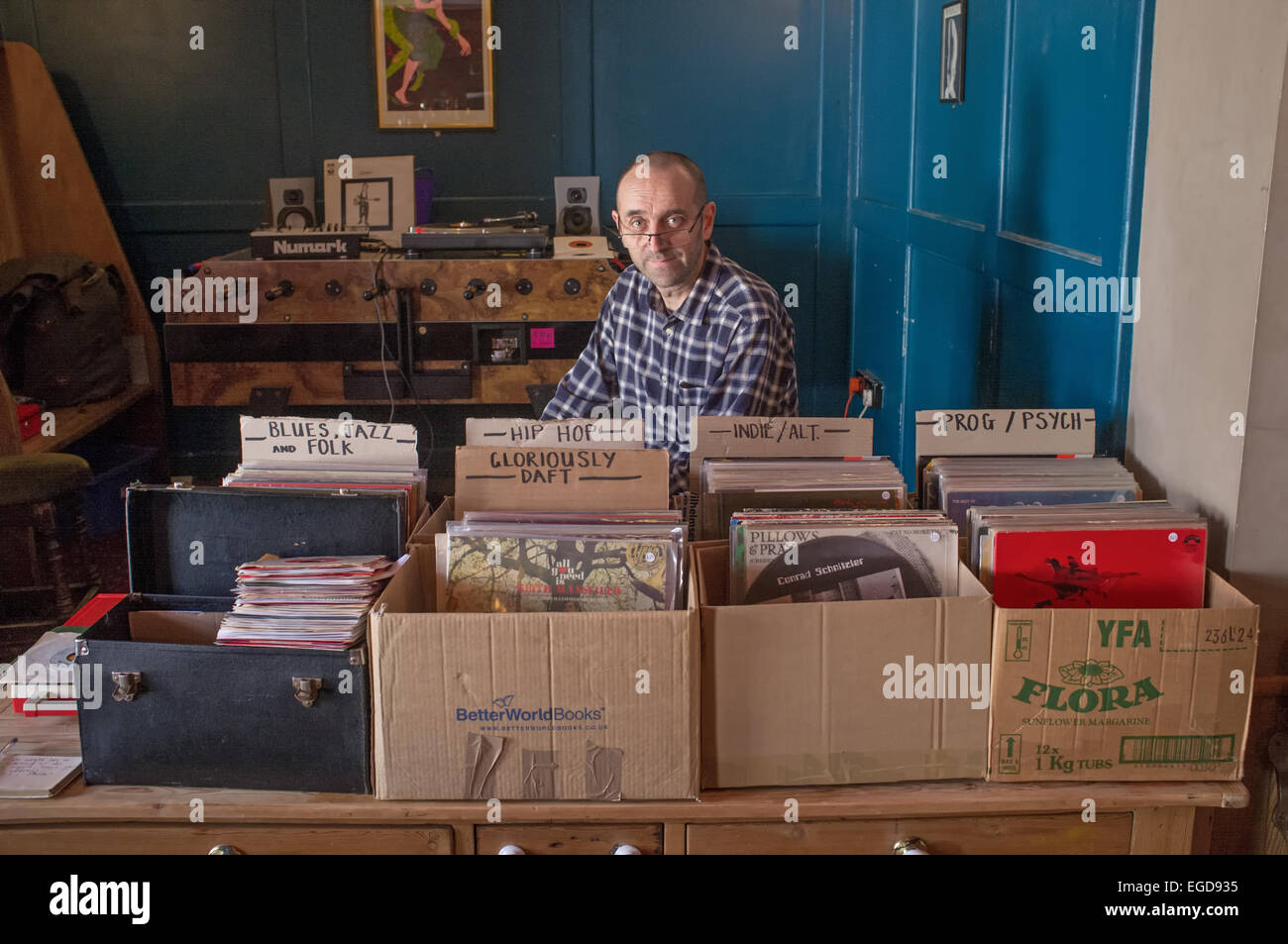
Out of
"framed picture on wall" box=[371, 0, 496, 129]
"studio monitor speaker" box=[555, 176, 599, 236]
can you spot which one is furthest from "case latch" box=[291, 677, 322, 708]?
"framed picture on wall" box=[371, 0, 496, 129]

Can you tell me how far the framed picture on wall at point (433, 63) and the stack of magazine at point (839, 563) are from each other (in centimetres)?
367

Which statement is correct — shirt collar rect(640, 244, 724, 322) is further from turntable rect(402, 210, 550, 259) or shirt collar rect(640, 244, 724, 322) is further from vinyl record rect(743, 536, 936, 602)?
turntable rect(402, 210, 550, 259)

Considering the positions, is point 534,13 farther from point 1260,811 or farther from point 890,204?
point 1260,811

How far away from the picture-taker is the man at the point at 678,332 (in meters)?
2.58

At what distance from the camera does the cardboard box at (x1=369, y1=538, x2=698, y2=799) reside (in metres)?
1.36

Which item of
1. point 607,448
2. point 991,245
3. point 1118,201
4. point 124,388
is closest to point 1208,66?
point 1118,201

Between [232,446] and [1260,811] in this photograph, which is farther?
[232,446]

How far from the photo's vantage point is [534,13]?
4703mm

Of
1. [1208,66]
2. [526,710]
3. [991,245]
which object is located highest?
[1208,66]

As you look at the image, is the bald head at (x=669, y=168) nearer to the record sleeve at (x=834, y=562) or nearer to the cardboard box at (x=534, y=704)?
the record sleeve at (x=834, y=562)

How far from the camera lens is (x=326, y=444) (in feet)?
5.57

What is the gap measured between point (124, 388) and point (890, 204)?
2936mm

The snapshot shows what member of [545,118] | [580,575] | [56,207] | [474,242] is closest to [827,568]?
[580,575]

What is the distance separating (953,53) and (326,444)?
2.24m
